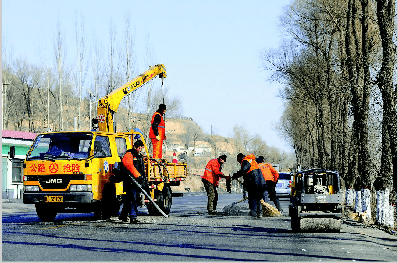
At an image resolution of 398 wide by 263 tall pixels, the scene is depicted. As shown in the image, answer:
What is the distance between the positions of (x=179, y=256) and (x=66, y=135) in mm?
8783

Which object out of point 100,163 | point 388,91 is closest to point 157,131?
point 100,163

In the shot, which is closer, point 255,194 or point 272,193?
point 255,194

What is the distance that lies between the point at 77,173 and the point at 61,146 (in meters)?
1.35

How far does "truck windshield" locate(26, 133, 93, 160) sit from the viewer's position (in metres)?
17.5

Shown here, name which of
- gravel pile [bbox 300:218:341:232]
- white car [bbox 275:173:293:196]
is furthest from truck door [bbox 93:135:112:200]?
white car [bbox 275:173:293:196]

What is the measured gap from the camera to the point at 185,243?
12305mm

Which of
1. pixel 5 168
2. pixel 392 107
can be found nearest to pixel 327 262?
pixel 392 107

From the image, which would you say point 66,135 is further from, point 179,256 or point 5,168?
point 5,168

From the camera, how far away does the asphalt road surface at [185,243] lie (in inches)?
412

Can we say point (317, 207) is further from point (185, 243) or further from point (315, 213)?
point (185, 243)

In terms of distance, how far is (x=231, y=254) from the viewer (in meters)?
10.7

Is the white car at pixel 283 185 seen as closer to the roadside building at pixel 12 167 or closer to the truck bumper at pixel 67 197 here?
the roadside building at pixel 12 167

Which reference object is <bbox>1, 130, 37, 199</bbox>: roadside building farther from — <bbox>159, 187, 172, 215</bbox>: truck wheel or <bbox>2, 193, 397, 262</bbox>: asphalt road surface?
<bbox>2, 193, 397, 262</bbox>: asphalt road surface

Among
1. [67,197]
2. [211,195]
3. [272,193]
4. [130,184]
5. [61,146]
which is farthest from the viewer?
[272,193]
